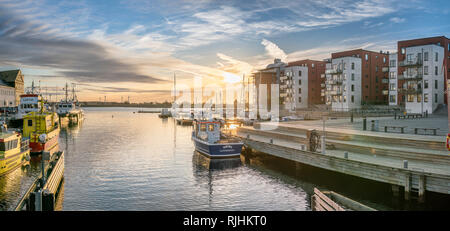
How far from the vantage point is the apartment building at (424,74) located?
6134cm

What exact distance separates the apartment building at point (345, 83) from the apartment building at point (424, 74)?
55.9ft

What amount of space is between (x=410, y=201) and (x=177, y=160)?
928 inches

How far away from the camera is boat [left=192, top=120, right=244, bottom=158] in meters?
33.6

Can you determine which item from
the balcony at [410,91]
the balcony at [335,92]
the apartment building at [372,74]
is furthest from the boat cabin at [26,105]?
the balcony at [410,91]

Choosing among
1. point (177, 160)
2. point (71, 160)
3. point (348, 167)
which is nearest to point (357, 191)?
point (348, 167)

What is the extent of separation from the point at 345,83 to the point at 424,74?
2220 centimetres

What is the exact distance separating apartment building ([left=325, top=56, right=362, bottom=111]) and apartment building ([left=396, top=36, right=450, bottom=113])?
1705 cm

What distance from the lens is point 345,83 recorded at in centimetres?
8306

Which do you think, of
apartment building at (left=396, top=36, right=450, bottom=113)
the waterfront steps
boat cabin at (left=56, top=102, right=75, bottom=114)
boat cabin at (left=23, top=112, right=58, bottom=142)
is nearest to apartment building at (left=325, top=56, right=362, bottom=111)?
apartment building at (left=396, top=36, right=450, bottom=113)

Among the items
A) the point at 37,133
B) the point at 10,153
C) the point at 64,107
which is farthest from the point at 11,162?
the point at 64,107

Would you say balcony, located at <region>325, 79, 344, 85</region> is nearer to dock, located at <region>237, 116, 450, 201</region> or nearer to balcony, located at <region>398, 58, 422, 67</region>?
balcony, located at <region>398, 58, 422, 67</region>

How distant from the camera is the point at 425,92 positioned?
6178 cm
